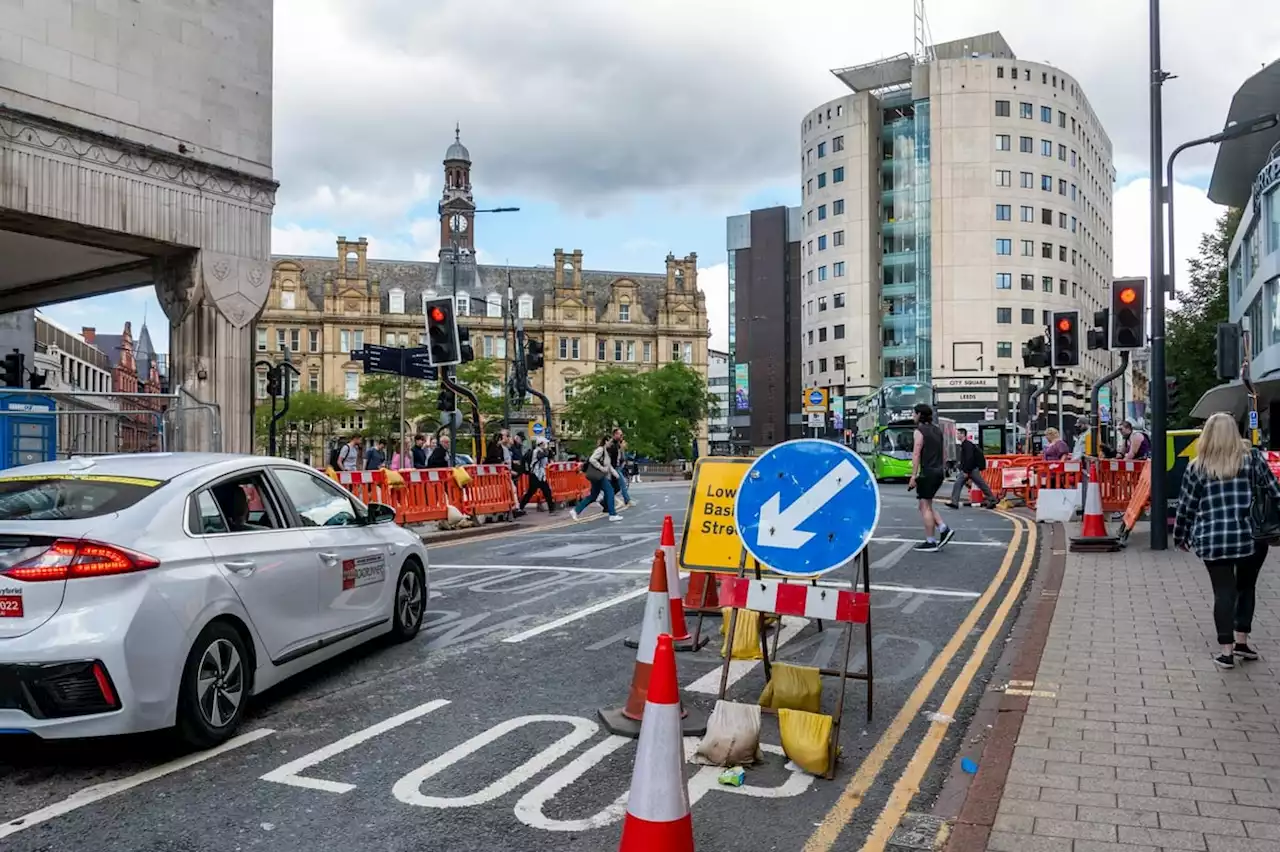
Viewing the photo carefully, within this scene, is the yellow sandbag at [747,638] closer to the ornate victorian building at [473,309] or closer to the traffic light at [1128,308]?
the traffic light at [1128,308]

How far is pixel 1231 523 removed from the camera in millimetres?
6637

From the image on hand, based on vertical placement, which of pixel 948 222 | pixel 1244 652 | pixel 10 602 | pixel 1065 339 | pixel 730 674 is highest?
pixel 948 222

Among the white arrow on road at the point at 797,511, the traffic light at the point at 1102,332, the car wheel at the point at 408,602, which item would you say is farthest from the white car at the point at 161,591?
the traffic light at the point at 1102,332

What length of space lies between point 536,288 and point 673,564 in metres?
103

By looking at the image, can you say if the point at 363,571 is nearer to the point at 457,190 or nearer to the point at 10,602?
the point at 10,602

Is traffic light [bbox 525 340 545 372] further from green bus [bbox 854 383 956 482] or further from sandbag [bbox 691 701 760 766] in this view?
sandbag [bbox 691 701 760 766]

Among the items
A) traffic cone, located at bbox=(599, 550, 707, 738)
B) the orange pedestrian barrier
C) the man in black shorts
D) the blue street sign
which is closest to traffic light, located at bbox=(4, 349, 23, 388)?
the man in black shorts

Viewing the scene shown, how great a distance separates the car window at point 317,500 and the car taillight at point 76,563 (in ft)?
5.20

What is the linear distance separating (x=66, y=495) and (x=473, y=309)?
98.6 meters

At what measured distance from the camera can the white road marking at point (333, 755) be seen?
464 centimetres

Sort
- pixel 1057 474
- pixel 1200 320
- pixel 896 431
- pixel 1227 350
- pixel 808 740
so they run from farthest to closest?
pixel 1200 320
pixel 896 431
pixel 1057 474
pixel 1227 350
pixel 808 740

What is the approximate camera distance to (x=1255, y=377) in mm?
41406

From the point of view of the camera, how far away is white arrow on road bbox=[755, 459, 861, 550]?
535 cm

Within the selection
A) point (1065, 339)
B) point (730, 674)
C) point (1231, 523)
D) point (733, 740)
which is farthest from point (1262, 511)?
point (1065, 339)
